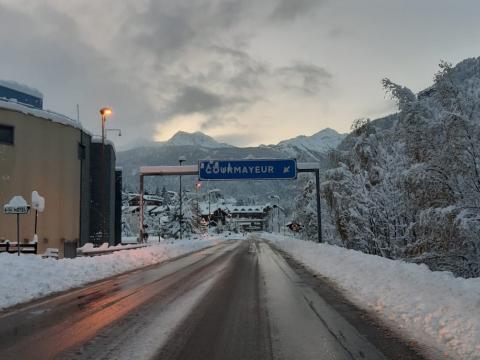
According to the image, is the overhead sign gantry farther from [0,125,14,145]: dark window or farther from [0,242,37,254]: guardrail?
[0,242,37,254]: guardrail

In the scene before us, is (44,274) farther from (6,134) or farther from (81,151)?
(81,151)

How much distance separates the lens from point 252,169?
3853 cm

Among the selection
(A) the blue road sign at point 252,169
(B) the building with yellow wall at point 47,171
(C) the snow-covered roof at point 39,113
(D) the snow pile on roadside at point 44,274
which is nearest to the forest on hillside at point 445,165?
(D) the snow pile on roadside at point 44,274

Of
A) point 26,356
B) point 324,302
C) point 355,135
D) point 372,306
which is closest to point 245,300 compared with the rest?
point 324,302

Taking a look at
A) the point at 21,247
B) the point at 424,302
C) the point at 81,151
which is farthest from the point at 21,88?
the point at 424,302

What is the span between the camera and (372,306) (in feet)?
31.6

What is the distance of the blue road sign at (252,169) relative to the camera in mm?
38406

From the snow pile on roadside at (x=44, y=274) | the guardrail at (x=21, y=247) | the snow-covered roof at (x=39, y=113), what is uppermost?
the snow-covered roof at (x=39, y=113)

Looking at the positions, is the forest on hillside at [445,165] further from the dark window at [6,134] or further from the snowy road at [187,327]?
the dark window at [6,134]

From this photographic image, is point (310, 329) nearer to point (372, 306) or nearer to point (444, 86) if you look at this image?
point (372, 306)

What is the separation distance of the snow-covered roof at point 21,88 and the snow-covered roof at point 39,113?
7066 mm

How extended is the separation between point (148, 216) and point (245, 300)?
91.8 metres

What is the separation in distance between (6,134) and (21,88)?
40.6 ft

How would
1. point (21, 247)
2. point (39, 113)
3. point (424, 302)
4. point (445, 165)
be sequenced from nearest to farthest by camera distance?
point (424, 302), point (445, 165), point (21, 247), point (39, 113)
